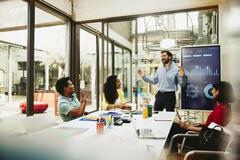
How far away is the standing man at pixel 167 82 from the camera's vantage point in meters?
3.75

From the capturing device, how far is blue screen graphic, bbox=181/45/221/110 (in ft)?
12.8

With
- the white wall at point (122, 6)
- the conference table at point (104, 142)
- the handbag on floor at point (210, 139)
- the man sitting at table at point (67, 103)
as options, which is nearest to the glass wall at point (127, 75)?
the white wall at point (122, 6)

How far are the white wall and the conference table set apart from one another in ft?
7.75

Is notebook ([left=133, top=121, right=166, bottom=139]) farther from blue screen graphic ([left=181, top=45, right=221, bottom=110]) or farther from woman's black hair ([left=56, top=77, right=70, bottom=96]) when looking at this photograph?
blue screen graphic ([left=181, top=45, right=221, bottom=110])

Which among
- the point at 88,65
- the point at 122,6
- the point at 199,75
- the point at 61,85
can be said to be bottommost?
the point at 61,85

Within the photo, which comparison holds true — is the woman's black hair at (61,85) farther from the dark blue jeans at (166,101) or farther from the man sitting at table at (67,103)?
the dark blue jeans at (166,101)

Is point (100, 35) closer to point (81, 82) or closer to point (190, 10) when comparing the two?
point (81, 82)

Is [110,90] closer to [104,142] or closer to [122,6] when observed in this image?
[122,6]

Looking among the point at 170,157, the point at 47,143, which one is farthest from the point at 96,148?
the point at 170,157

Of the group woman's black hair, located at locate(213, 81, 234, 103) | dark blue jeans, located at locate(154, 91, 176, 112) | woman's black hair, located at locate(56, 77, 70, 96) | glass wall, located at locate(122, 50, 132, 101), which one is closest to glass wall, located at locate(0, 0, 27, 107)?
woman's black hair, located at locate(56, 77, 70, 96)

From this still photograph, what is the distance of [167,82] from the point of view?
12.4 feet

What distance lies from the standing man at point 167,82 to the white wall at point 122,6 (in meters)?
0.97

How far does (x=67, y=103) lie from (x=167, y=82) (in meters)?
1.86

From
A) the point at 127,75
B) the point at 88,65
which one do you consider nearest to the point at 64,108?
the point at 88,65
